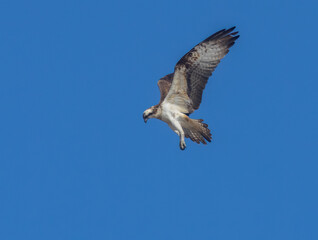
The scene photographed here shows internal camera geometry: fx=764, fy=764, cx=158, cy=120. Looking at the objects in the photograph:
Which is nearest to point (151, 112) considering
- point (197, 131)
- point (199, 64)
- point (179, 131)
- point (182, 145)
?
point (179, 131)

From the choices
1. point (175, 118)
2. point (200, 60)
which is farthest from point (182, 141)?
point (200, 60)

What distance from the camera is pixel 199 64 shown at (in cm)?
1548

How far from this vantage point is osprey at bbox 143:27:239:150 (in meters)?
15.4

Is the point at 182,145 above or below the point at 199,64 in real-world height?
below

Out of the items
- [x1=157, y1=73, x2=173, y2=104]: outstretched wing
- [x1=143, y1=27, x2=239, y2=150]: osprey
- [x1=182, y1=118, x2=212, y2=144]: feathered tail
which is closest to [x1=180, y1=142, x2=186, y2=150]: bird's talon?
[x1=143, y1=27, x2=239, y2=150]: osprey

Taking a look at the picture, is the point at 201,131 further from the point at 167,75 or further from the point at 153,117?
the point at 167,75

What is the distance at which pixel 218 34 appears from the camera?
15422mm

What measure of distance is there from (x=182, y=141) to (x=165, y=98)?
97 centimetres

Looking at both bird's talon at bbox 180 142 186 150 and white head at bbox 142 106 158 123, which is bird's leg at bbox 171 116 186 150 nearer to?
bird's talon at bbox 180 142 186 150

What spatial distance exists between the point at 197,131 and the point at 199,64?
63.7 inches

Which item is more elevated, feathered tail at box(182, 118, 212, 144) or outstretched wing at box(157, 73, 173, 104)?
outstretched wing at box(157, 73, 173, 104)

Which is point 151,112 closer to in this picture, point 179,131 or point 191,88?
point 179,131

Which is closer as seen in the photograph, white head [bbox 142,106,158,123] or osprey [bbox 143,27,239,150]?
osprey [bbox 143,27,239,150]

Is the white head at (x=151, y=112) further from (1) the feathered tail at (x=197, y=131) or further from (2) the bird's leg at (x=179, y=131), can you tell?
(1) the feathered tail at (x=197, y=131)
